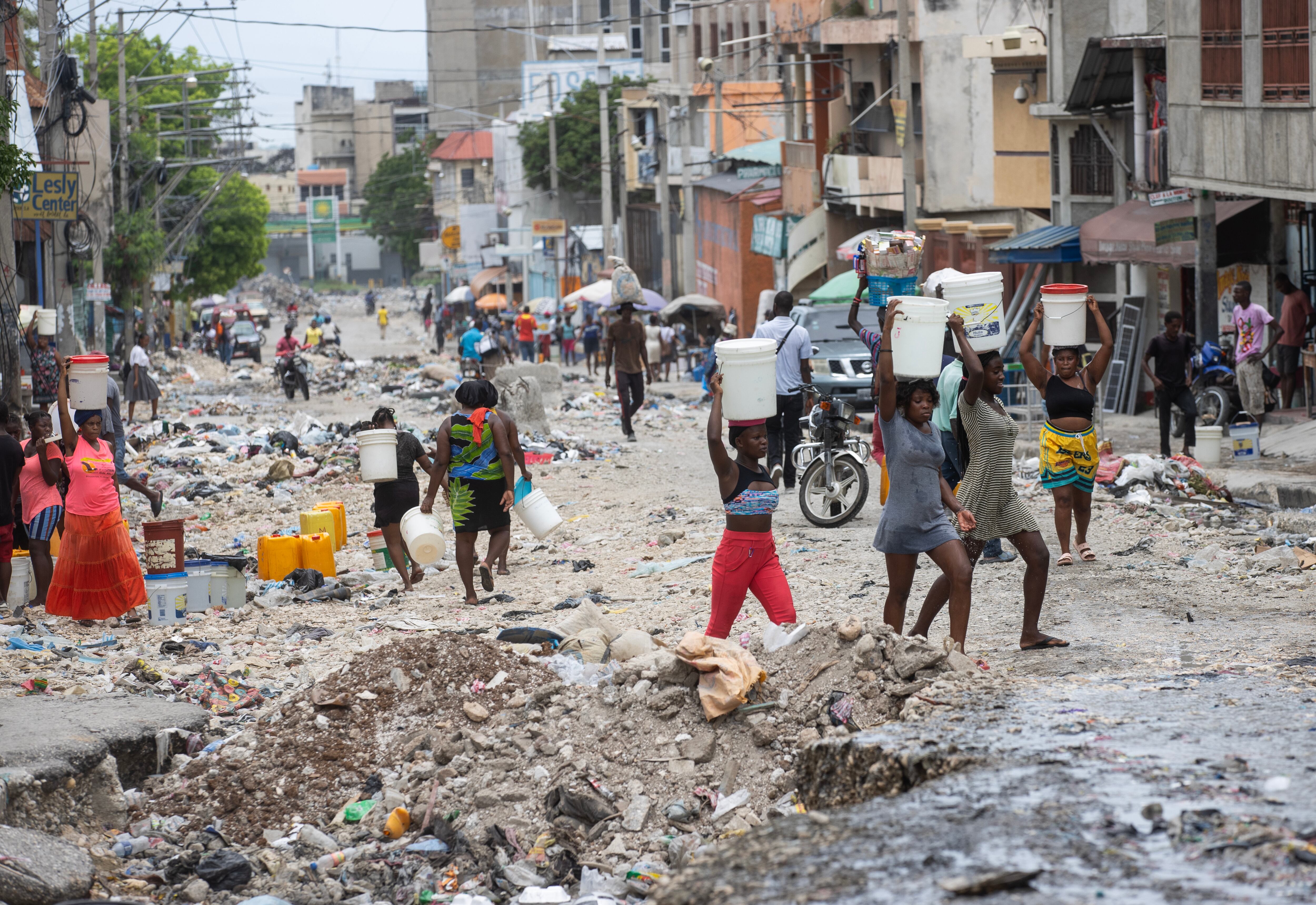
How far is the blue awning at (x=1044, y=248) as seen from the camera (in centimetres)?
2166

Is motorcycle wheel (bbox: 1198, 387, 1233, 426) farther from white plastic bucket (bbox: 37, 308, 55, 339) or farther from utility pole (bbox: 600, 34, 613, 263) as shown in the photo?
utility pole (bbox: 600, 34, 613, 263)

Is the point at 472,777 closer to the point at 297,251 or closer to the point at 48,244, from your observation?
the point at 48,244

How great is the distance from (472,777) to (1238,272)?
51.1 feet

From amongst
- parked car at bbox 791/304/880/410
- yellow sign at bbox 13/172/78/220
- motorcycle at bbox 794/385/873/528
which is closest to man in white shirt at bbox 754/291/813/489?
motorcycle at bbox 794/385/873/528

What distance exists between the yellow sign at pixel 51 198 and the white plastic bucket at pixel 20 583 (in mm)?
12764

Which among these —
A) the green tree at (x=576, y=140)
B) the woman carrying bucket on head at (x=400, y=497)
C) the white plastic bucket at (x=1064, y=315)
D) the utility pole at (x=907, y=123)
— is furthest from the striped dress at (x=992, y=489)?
the green tree at (x=576, y=140)

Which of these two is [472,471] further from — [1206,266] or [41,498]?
[1206,266]

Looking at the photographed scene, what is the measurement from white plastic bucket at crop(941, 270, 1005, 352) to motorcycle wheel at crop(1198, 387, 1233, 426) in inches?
326

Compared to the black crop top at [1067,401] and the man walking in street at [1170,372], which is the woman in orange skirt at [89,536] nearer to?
the black crop top at [1067,401]

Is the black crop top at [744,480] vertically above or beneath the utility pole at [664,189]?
beneath

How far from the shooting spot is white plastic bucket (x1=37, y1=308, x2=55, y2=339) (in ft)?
59.3

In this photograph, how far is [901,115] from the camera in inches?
917

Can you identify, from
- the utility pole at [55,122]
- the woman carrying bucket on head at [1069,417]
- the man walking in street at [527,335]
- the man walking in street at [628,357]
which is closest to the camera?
the woman carrying bucket on head at [1069,417]

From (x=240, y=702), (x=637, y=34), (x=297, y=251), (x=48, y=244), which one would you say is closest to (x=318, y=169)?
(x=297, y=251)
